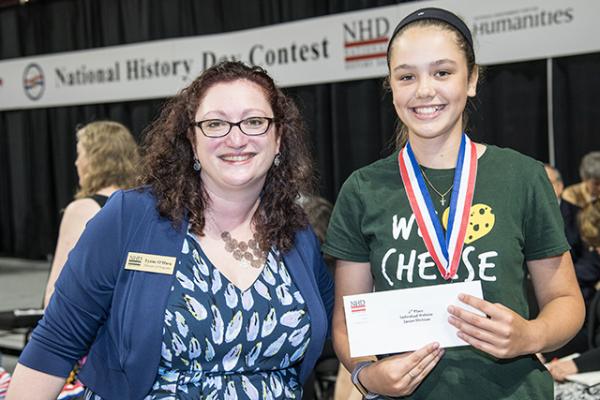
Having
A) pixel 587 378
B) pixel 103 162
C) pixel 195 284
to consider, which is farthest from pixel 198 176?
pixel 587 378

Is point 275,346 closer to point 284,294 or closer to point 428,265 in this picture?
point 284,294

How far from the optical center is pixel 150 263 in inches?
73.0

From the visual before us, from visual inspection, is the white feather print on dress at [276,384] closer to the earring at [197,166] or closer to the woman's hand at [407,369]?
the woman's hand at [407,369]

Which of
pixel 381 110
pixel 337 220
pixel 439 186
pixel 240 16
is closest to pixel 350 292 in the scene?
pixel 337 220

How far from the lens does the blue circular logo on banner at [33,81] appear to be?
1127cm

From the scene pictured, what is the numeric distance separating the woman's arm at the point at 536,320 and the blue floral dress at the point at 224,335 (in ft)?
1.53

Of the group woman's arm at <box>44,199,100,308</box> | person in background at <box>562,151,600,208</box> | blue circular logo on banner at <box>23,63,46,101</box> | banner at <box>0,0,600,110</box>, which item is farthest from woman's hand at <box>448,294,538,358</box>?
blue circular logo on banner at <box>23,63,46,101</box>

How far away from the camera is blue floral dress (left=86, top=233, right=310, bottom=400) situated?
1.83 metres

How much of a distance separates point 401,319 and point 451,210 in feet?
0.88

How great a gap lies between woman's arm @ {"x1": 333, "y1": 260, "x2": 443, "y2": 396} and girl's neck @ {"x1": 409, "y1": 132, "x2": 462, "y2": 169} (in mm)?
290

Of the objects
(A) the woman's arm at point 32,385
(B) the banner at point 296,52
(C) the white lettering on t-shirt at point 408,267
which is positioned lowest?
(A) the woman's arm at point 32,385

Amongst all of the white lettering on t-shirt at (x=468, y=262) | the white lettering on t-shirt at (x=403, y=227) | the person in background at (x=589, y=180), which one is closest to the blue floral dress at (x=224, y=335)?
the white lettering on t-shirt at (x=403, y=227)

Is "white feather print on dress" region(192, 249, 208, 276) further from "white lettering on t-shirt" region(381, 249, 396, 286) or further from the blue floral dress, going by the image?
"white lettering on t-shirt" region(381, 249, 396, 286)

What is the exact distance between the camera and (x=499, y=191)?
1709mm
